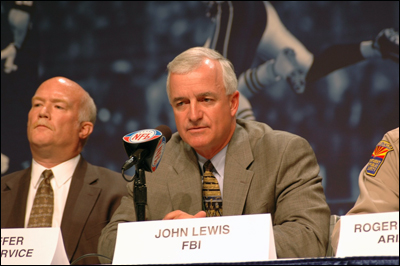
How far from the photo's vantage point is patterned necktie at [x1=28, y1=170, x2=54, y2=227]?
255 centimetres

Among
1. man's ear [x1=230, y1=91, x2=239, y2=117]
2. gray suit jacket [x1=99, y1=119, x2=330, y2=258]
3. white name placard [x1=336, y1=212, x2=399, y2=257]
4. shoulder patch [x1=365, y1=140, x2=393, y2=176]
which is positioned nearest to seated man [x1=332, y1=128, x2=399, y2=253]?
shoulder patch [x1=365, y1=140, x2=393, y2=176]

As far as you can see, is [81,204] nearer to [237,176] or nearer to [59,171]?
[59,171]

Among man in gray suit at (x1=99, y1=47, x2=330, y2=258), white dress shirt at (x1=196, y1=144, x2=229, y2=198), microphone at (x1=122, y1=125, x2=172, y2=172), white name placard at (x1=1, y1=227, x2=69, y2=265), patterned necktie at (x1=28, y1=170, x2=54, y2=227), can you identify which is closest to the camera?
white name placard at (x1=1, y1=227, x2=69, y2=265)

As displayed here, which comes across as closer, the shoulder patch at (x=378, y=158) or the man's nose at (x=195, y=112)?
the shoulder patch at (x=378, y=158)

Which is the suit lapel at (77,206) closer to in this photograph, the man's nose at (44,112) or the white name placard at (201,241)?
the man's nose at (44,112)

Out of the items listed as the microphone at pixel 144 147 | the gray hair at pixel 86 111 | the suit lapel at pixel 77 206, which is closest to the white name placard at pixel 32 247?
the microphone at pixel 144 147

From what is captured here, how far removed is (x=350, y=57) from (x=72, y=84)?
6.02 feet

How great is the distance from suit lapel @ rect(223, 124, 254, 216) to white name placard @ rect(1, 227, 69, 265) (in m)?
0.73

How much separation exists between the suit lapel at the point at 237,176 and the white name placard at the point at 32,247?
0.73 metres

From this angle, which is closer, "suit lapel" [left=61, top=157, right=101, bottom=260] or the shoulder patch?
the shoulder patch

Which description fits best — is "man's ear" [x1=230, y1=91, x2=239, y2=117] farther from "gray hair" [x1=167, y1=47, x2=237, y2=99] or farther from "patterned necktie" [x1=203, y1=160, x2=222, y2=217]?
"patterned necktie" [x1=203, y1=160, x2=222, y2=217]

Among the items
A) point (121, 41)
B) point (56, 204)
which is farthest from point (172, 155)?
point (121, 41)

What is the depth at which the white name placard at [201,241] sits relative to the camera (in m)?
1.21

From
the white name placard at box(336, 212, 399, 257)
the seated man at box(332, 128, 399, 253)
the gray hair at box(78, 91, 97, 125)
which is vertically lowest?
the white name placard at box(336, 212, 399, 257)
